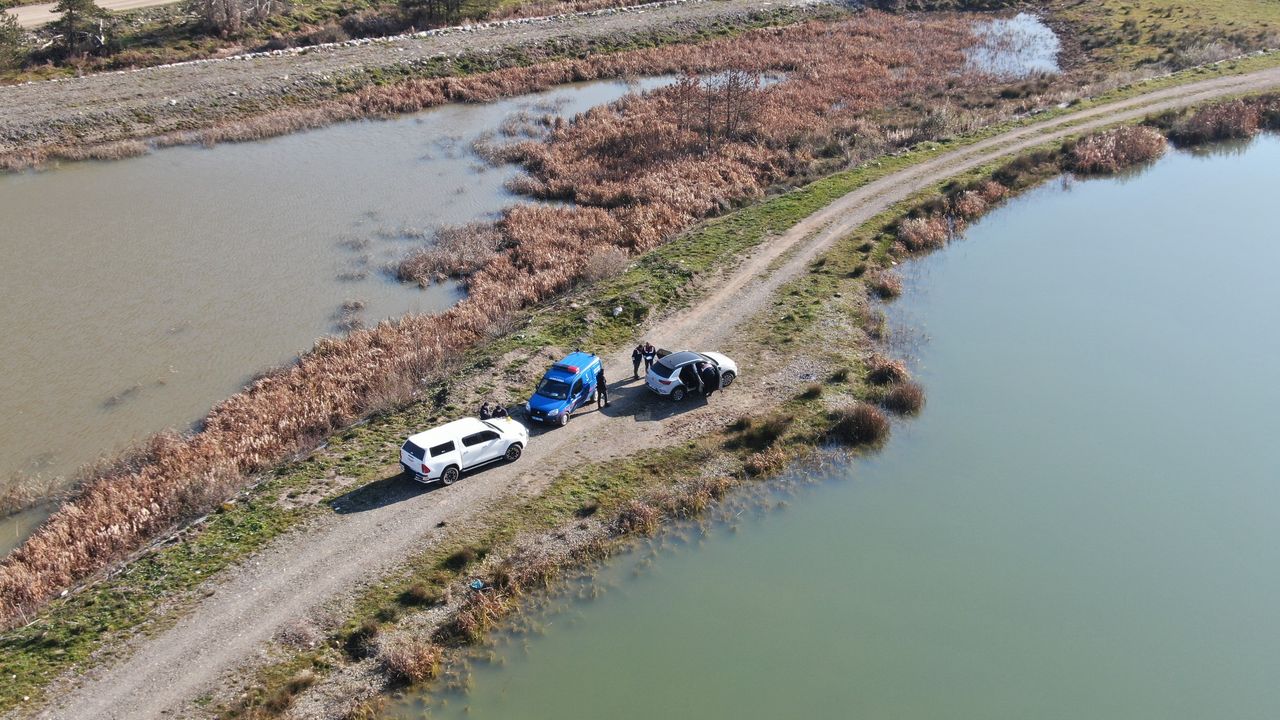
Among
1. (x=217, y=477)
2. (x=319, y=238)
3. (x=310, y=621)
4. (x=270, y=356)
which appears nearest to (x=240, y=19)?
(x=319, y=238)

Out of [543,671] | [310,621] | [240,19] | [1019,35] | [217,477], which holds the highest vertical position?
[240,19]

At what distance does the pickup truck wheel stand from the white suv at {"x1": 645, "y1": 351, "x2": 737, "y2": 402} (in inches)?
287

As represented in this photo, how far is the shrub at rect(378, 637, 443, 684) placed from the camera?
20297 mm

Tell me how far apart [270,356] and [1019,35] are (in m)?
75.3

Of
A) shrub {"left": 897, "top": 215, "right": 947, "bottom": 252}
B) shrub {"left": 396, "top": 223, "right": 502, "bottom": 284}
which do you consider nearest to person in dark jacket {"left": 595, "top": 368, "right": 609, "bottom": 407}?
shrub {"left": 396, "top": 223, "right": 502, "bottom": 284}

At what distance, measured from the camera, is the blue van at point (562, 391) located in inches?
1131

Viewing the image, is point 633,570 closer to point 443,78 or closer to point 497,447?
point 497,447

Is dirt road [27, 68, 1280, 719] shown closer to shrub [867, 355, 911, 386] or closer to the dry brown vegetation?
shrub [867, 355, 911, 386]

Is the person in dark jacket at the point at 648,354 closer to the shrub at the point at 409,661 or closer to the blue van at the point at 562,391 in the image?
the blue van at the point at 562,391

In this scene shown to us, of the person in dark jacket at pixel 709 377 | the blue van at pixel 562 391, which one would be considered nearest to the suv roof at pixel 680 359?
the person in dark jacket at pixel 709 377

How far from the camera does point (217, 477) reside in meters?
25.8

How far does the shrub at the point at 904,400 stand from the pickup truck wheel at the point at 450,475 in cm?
1415

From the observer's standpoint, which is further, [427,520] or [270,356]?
[270,356]

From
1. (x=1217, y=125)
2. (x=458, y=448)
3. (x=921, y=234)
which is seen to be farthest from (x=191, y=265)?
(x=1217, y=125)
